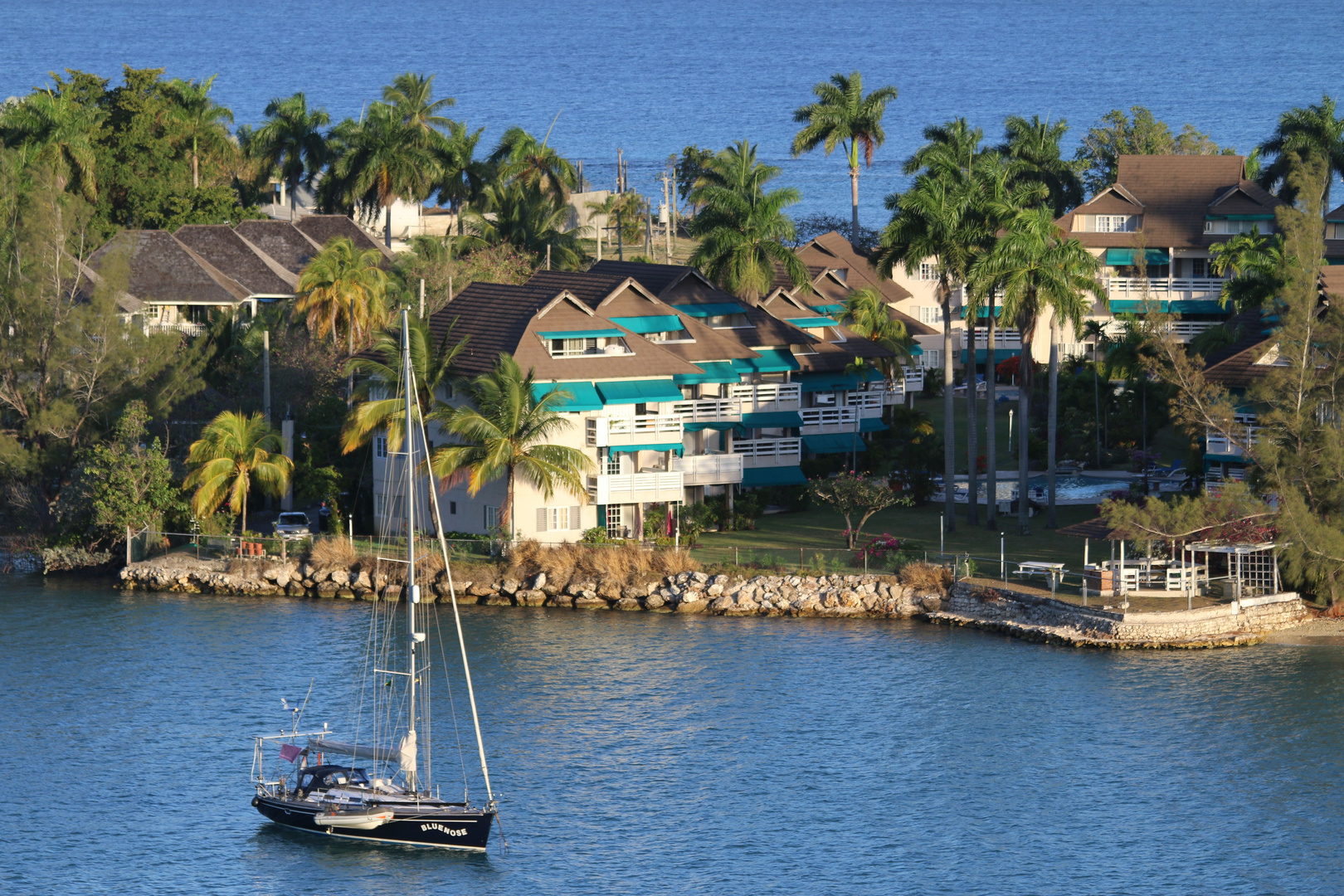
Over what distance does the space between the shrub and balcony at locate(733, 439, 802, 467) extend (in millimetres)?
14264

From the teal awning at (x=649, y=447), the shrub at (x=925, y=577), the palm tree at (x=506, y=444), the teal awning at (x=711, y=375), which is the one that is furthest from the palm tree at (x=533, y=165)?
the shrub at (x=925, y=577)

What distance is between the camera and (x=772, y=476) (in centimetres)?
8344

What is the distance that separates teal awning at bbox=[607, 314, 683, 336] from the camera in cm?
8238

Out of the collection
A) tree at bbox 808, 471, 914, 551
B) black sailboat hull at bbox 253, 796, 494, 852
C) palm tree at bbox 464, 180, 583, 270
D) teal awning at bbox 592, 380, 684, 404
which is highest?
palm tree at bbox 464, 180, 583, 270

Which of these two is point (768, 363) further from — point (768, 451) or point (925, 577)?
point (925, 577)

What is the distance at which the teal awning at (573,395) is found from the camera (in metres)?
75.6

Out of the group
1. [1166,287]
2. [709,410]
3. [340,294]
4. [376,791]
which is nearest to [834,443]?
[709,410]

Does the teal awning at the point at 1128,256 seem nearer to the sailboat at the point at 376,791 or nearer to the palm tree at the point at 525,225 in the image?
the palm tree at the point at 525,225

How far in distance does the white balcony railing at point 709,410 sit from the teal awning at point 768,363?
5.40 feet

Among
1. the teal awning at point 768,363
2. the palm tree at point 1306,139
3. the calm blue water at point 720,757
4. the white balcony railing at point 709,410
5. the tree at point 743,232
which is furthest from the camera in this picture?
the palm tree at point 1306,139

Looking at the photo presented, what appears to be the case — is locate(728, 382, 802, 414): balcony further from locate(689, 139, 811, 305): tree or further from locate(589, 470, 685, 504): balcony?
locate(589, 470, 685, 504): balcony

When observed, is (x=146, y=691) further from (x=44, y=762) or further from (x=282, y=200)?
(x=282, y=200)

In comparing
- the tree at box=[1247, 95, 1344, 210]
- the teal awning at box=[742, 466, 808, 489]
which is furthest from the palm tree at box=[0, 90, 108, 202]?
the tree at box=[1247, 95, 1344, 210]

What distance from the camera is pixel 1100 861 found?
4706 cm
